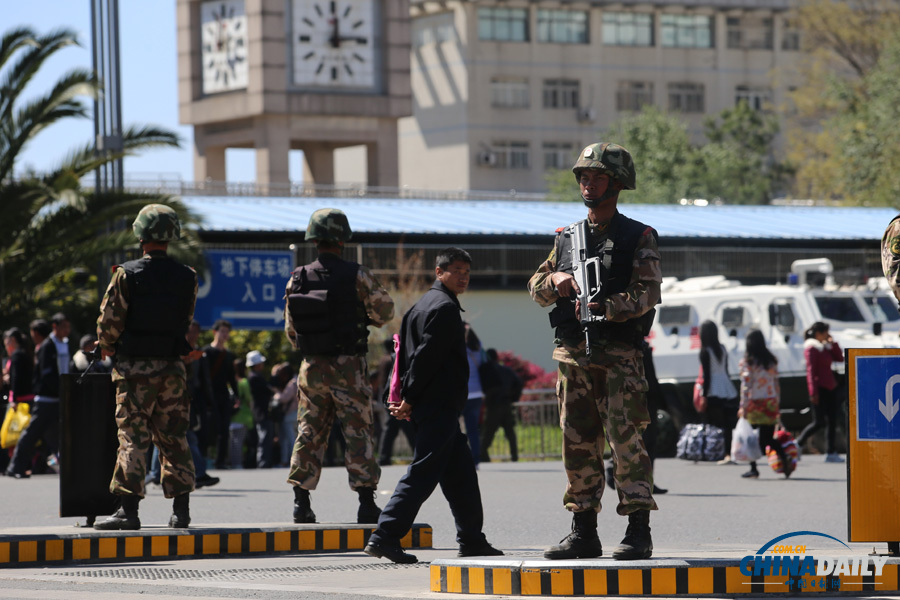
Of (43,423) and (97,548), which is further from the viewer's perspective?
(43,423)

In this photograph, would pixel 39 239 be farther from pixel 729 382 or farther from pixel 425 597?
pixel 425 597

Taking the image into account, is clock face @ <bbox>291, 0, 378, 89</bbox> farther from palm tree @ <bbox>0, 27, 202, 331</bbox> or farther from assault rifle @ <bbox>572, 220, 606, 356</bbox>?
assault rifle @ <bbox>572, 220, 606, 356</bbox>

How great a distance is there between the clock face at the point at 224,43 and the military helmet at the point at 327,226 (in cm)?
5941

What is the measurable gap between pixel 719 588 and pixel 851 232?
34284mm

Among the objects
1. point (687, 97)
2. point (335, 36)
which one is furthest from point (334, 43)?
point (687, 97)

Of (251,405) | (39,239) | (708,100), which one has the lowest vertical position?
(251,405)

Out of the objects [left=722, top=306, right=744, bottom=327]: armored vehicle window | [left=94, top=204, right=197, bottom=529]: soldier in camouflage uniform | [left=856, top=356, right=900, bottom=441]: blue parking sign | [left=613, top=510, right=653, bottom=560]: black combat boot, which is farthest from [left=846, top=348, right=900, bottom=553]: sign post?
[left=722, top=306, right=744, bottom=327]: armored vehicle window

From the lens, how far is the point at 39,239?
2327 centimetres

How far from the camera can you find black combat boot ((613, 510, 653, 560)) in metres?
7.75

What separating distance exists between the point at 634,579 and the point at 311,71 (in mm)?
62404

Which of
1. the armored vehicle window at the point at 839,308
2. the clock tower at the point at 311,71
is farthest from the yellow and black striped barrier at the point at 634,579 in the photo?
the clock tower at the point at 311,71

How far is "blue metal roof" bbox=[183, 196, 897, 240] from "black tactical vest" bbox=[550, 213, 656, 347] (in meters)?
27.0

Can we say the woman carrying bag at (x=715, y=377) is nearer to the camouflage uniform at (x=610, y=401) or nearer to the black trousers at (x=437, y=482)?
the black trousers at (x=437, y=482)

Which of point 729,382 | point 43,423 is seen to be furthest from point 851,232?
point 43,423
